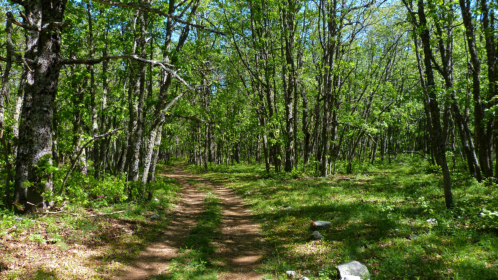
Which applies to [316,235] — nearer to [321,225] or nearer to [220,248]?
[321,225]

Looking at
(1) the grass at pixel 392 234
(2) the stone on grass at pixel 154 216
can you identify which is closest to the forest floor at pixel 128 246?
(2) the stone on grass at pixel 154 216

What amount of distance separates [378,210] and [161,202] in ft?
29.7

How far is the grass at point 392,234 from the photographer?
5027 millimetres

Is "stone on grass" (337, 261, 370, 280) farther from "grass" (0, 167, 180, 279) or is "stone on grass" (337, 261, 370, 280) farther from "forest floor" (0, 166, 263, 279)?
A: "grass" (0, 167, 180, 279)

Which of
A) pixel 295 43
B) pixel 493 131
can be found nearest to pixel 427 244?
pixel 493 131

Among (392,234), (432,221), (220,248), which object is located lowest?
(220,248)

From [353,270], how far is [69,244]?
6584 mm

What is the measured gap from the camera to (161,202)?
11672 mm

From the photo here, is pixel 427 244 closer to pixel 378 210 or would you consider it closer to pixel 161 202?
pixel 378 210

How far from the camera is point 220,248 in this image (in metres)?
7.35

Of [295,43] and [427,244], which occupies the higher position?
[295,43]

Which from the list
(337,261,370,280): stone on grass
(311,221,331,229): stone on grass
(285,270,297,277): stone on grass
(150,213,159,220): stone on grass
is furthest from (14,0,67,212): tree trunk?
(311,221,331,229): stone on grass

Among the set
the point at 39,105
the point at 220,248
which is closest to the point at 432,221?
the point at 220,248

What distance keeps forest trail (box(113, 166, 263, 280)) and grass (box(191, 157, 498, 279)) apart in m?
0.47
